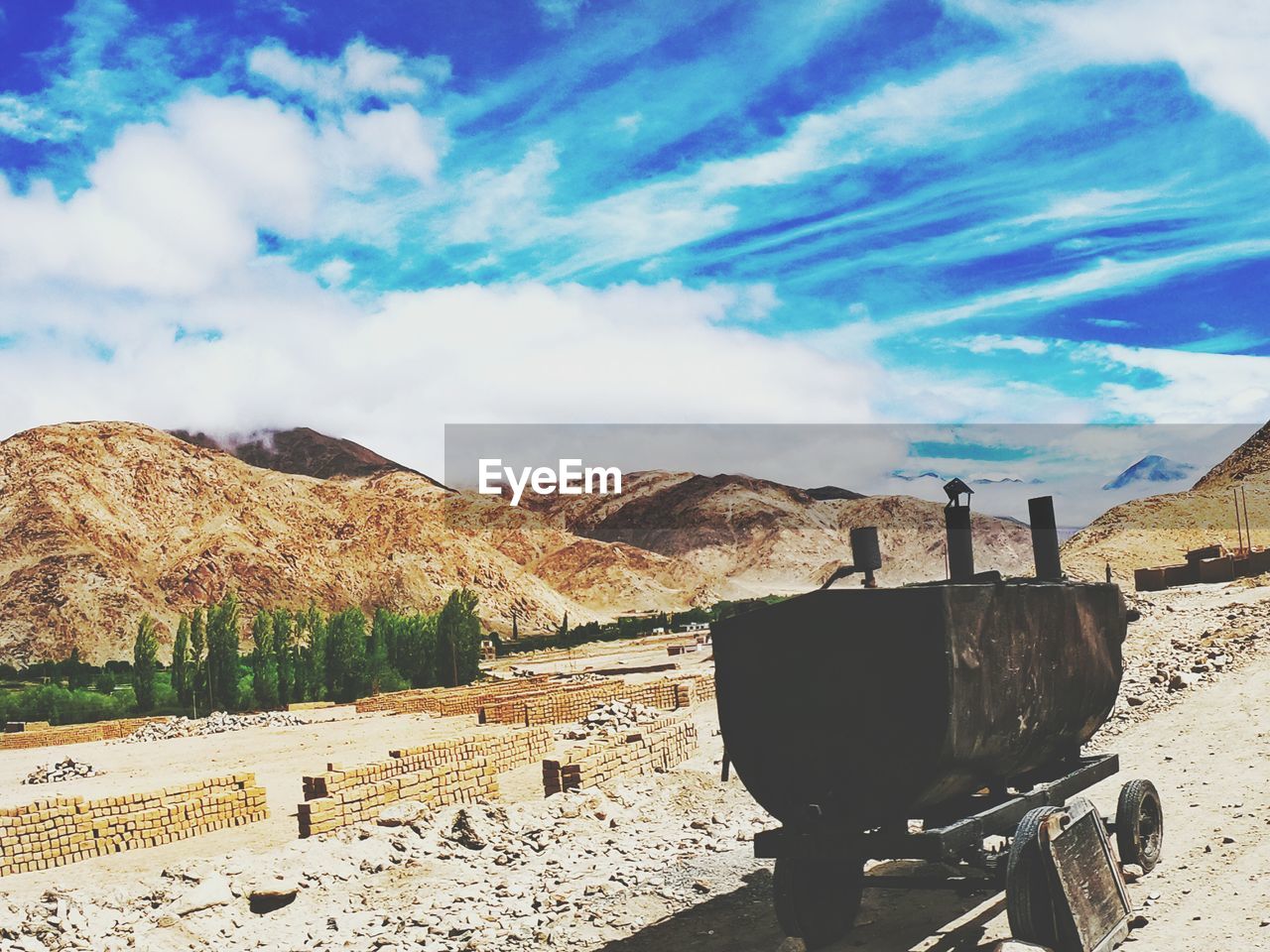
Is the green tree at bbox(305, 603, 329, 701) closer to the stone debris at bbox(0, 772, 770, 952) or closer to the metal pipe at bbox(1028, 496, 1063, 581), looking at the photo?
the stone debris at bbox(0, 772, 770, 952)

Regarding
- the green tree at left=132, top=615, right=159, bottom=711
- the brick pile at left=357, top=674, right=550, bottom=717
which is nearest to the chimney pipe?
the brick pile at left=357, top=674, right=550, bottom=717

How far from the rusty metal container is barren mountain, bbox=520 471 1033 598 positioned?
13824 cm

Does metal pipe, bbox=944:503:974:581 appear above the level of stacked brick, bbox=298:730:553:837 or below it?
above

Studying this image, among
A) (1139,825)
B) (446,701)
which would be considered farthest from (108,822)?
(446,701)

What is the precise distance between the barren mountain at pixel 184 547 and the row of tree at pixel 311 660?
44.9m

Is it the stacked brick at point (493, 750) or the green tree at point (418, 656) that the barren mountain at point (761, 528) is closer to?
the green tree at point (418, 656)

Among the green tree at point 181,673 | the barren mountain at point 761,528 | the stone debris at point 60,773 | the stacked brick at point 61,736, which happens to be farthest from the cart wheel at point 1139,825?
the barren mountain at point 761,528

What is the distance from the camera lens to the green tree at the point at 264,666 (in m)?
50.7

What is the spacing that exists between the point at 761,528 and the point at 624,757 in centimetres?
15072

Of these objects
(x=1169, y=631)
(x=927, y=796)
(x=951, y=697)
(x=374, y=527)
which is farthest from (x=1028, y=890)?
(x=374, y=527)

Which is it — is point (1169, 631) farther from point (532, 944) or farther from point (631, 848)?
point (532, 944)

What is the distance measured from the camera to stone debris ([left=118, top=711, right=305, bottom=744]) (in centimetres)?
3688

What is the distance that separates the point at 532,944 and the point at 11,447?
124774mm

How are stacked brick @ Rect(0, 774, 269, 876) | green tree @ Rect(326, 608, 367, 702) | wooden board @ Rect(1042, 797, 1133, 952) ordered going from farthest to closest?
green tree @ Rect(326, 608, 367, 702) → stacked brick @ Rect(0, 774, 269, 876) → wooden board @ Rect(1042, 797, 1133, 952)
